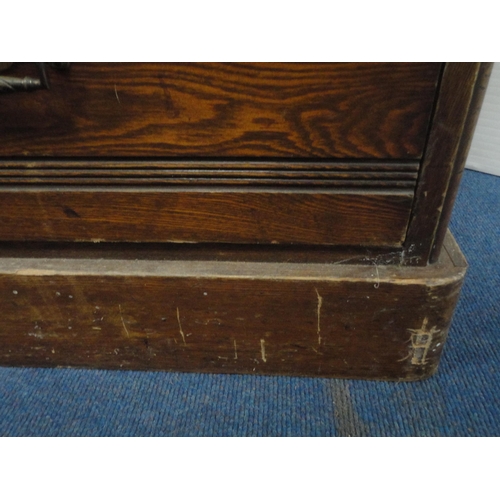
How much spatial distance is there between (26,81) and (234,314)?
38 centimetres

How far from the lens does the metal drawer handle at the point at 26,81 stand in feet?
1.54

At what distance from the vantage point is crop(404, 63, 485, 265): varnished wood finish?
0.46m

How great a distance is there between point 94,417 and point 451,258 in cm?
56

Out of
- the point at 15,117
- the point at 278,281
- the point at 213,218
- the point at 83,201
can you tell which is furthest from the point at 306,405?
the point at 15,117

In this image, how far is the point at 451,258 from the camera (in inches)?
23.9

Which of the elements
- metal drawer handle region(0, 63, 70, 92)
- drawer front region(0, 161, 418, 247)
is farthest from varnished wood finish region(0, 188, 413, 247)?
metal drawer handle region(0, 63, 70, 92)

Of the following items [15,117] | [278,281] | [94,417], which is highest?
[15,117]

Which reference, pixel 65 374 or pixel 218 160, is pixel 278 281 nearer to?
pixel 218 160

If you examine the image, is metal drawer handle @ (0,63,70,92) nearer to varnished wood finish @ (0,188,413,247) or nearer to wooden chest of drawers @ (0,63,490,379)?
wooden chest of drawers @ (0,63,490,379)

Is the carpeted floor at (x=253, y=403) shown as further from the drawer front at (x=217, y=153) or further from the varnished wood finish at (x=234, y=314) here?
the drawer front at (x=217, y=153)

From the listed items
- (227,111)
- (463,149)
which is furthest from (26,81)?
(463,149)

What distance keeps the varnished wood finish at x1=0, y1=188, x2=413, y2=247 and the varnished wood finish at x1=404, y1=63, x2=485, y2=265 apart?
0.06 feet

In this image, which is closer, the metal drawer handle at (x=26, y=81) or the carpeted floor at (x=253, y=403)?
the metal drawer handle at (x=26, y=81)

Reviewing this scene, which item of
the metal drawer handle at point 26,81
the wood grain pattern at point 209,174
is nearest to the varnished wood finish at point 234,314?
the wood grain pattern at point 209,174
